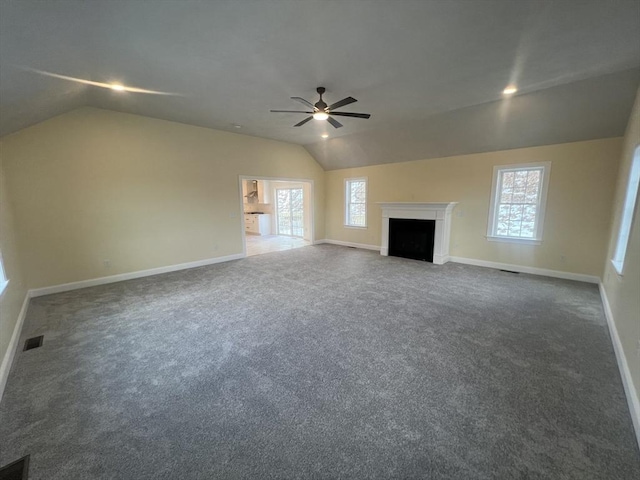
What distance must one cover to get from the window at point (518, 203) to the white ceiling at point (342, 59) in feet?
1.96

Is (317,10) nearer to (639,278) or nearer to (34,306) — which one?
(639,278)

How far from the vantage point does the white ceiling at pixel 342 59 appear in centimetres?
198

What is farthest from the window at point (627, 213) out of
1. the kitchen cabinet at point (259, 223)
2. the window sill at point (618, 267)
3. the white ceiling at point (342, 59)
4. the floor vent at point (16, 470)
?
the kitchen cabinet at point (259, 223)

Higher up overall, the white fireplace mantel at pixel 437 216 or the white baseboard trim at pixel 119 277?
the white fireplace mantel at pixel 437 216

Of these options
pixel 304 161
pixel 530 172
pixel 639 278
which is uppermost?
pixel 304 161

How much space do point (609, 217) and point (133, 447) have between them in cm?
661

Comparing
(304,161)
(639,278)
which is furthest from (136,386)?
(304,161)

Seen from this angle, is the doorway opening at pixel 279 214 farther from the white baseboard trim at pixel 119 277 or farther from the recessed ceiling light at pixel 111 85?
the recessed ceiling light at pixel 111 85

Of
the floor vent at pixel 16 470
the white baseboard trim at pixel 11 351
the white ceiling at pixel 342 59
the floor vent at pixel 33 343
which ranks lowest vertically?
the floor vent at pixel 33 343

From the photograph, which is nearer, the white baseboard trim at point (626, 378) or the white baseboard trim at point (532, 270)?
the white baseboard trim at point (626, 378)

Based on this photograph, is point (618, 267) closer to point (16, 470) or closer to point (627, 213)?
point (627, 213)

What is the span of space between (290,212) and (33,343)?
7684 millimetres

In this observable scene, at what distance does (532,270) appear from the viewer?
4.93m

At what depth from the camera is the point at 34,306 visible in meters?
3.57
